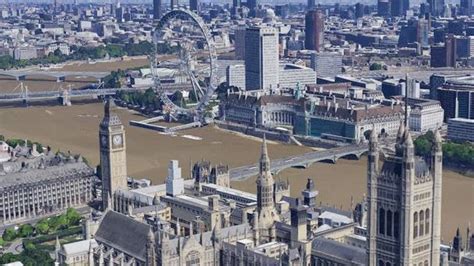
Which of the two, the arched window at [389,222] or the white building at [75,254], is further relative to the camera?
the white building at [75,254]

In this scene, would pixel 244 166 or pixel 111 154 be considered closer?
pixel 111 154

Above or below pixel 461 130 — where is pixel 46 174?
above

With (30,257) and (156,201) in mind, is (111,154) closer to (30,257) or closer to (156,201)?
(156,201)

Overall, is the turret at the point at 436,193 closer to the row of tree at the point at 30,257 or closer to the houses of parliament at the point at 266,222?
the houses of parliament at the point at 266,222

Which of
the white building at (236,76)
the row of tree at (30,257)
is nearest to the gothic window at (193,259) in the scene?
the row of tree at (30,257)

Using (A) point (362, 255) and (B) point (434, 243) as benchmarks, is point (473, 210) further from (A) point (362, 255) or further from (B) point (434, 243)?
(B) point (434, 243)

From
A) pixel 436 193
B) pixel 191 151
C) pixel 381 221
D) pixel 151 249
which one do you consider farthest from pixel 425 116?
pixel 381 221
